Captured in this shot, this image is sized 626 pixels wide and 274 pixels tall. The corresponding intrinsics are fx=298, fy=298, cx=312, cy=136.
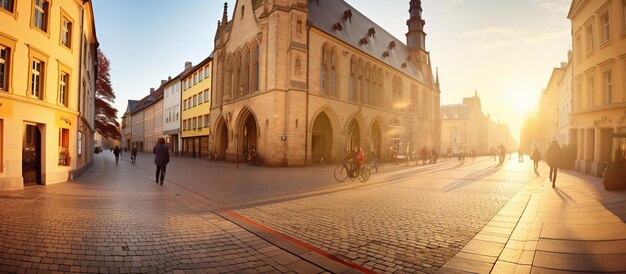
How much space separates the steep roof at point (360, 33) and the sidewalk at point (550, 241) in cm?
2365

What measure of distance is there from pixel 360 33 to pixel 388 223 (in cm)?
3329

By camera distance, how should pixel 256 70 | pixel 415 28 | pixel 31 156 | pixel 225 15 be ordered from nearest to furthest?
pixel 31 156 < pixel 256 70 < pixel 225 15 < pixel 415 28

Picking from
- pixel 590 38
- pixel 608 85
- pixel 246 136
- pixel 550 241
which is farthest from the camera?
pixel 246 136

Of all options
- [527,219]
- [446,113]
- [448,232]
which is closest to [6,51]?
[448,232]

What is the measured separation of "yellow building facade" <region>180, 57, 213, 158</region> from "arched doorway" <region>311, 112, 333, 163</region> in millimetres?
15078

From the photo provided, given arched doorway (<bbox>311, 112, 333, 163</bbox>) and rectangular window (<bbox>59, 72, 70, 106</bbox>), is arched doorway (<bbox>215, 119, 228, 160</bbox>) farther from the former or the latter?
rectangular window (<bbox>59, 72, 70, 106</bbox>)

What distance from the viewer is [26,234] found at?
4.95 m

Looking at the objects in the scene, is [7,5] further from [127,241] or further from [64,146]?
[127,241]

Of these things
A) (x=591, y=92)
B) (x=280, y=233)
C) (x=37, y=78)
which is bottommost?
(x=280, y=233)

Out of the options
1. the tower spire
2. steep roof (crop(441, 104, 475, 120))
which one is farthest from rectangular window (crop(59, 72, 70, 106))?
steep roof (crop(441, 104, 475, 120))

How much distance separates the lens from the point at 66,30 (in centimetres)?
1343

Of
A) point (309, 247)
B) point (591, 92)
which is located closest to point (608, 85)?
point (591, 92)

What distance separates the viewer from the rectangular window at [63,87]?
1300cm

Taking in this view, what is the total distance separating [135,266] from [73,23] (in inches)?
584
